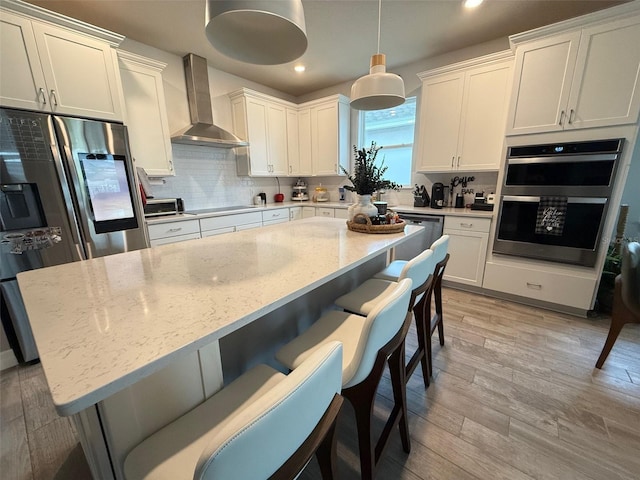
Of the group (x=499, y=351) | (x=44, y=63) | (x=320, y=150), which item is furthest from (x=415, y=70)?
(x=44, y=63)

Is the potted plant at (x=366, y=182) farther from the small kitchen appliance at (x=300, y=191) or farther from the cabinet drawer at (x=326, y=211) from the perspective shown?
the small kitchen appliance at (x=300, y=191)

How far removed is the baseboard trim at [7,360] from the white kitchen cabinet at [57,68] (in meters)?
1.81

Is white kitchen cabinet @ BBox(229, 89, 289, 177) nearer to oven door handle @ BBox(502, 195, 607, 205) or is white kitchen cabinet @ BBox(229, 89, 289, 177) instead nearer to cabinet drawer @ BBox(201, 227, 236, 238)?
cabinet drawer @ BBox(201, 227, 236, 238)

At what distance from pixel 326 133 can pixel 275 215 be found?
5.00 ft

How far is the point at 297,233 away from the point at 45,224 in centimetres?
188

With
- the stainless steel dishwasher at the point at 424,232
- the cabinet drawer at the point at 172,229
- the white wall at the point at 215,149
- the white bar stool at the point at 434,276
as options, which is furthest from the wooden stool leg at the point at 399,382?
the white wall at the point at 215,149

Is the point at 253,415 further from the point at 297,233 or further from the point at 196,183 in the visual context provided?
the point at 196,183

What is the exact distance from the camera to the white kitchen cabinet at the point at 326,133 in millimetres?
3982

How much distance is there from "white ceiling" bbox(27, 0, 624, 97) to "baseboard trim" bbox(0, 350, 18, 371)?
9.32ft

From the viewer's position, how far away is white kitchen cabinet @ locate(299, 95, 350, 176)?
3.98 metres

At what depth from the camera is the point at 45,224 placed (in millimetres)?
1930

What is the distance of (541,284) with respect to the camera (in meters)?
2.58

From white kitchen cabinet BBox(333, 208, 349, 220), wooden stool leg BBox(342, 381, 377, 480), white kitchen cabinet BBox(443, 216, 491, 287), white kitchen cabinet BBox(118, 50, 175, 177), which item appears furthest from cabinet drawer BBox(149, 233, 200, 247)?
white kitchen cabinet BBox(443, 216, 491, 287)

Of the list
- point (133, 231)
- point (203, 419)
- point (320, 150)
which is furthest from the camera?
point (320, 150)
